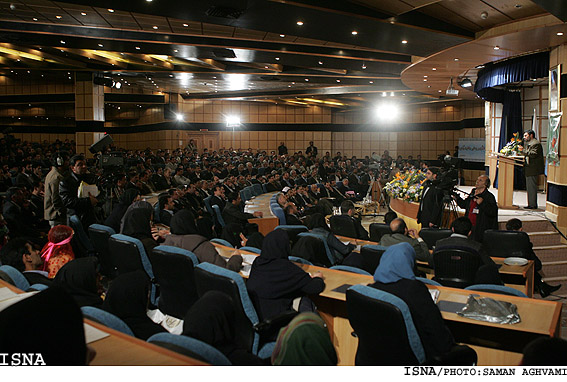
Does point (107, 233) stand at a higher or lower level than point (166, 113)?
lower

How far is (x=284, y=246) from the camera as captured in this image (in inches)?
153

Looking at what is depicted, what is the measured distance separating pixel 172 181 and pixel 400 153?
691 inches

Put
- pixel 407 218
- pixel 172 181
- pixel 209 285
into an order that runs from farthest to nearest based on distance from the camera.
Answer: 1. pixel 172 181
2. pixel 407 218
3. pixel 209 285

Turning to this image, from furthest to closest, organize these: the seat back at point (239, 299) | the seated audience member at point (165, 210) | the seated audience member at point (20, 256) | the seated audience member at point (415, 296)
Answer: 1. the seated audience member at point (165, 210)
2. the seated audience member at point (20, 256)
3. the seat back at point (239, 299)
4. the seated audience member at point (415, 296)

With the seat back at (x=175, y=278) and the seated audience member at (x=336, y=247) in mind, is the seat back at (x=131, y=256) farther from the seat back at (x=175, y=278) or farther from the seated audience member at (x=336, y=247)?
the seated audience member at (x=336, y=247)

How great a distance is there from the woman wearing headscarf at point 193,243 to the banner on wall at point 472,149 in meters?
19.0

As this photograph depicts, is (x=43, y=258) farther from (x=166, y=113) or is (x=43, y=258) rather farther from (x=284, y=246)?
(x=166, y=113)

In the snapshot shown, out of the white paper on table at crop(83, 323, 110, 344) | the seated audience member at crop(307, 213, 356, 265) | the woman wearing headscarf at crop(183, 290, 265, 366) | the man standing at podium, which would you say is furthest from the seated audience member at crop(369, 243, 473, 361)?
the man standing at podium

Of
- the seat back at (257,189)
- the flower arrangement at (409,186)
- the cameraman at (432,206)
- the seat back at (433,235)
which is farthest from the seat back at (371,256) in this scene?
the seat back at (257,189)

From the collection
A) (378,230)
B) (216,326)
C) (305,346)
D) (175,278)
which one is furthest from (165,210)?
(305,346)

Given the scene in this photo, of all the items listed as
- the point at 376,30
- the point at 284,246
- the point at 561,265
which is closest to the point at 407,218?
the point at 561,265

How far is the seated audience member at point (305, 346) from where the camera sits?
6.84 feet

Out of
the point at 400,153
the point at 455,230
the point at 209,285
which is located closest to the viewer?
the point at 209,285

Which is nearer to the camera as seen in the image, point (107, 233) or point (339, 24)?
point (107, 233)
